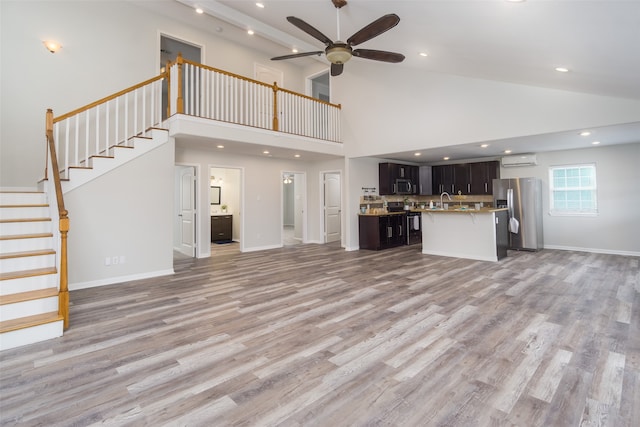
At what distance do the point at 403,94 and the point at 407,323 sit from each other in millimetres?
5365

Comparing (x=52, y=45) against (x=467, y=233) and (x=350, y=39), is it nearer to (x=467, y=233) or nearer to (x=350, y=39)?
(x=350, y=39)

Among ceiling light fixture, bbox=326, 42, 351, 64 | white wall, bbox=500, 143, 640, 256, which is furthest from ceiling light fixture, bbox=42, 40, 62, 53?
white wall, bbox=500, 143, 640, 256

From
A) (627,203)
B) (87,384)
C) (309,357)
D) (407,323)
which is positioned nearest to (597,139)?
(627,203)

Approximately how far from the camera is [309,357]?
2.47 metres

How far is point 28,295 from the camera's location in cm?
297

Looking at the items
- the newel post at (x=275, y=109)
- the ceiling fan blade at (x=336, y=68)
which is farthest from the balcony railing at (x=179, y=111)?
the ceiling fan blade at (x=336, y=68)

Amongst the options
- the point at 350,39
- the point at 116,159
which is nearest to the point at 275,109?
the point at 116,159

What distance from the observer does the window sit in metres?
7.02

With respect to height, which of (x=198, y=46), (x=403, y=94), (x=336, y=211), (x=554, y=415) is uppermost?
(x=198, y=46)

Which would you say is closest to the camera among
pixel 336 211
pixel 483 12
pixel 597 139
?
pixel 483 12

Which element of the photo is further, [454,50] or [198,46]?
[198,46]

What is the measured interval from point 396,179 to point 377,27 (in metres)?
5.90

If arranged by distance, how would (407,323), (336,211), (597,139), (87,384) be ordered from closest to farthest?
(87,384) < (407,323) < (597,139) < (336,211)

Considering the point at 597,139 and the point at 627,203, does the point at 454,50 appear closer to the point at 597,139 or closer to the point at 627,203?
the point at 597,139
